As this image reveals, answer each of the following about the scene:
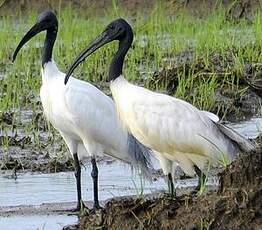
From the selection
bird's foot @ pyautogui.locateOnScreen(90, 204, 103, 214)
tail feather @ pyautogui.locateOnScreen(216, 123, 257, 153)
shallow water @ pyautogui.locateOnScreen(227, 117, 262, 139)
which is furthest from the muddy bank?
shallow water @ pyautogui.locateOnScreen(227, 117, 262, 139)

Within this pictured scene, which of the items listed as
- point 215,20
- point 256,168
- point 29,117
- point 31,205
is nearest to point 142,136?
point 31,205

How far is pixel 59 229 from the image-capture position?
6.90 m

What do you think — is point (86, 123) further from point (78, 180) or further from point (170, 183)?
point (170, 183)

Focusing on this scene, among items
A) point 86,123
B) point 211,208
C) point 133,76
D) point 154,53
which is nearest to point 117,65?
point 86,123

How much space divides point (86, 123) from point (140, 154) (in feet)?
1.64

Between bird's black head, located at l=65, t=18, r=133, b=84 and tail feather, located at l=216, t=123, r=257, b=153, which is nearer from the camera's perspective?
tail feather, located at l=216, t=123, r=257, b=153

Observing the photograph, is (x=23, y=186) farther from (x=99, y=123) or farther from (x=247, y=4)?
(x=247, y=4)

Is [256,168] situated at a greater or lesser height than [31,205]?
greater

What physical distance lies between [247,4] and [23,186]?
10.3 metres

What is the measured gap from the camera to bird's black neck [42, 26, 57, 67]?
8.77 meters

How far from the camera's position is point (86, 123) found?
8258mm

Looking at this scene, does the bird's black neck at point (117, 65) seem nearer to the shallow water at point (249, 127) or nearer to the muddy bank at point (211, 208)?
the shallow water at point (249, 127)

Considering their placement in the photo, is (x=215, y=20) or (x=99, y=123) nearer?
(x=99, y=123)

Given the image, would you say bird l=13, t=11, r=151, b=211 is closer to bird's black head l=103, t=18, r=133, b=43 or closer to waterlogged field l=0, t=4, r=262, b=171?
bird's black head l=103, t=18, r=133, b=43
